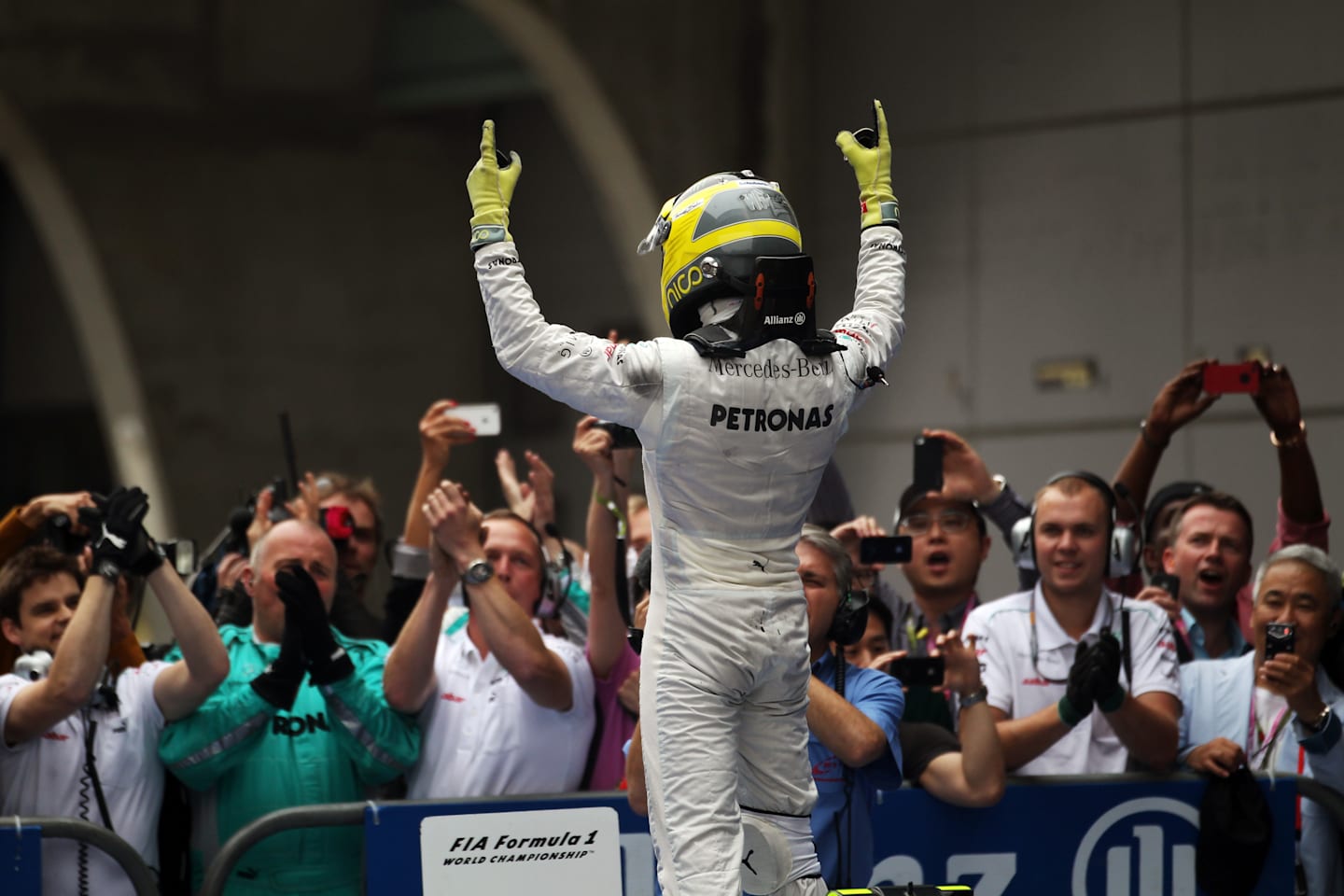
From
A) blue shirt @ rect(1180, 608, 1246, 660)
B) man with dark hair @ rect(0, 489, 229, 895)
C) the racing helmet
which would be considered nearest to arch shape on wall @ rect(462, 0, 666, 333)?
blue shirt @ rect(1180, 608, 1246, 660)

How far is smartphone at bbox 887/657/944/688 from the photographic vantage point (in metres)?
4.99

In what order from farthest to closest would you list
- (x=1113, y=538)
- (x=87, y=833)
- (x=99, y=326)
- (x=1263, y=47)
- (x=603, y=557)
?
1. (x=99, y=326)
2. (x=1263, y=47)
3. (x=1113, y=538)
4. (x=603, y=557)
5. (x=87, y=833)

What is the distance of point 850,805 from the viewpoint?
4.62 metres

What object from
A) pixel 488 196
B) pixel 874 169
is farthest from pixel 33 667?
pixel 874 169

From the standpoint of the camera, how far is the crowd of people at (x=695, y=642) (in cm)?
400

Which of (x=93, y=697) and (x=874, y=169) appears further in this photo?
(x=93, y=697)

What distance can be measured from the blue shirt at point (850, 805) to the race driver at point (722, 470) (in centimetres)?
51

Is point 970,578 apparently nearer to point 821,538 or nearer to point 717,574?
point 821,538

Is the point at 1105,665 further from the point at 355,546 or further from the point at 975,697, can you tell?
the point at 355,546

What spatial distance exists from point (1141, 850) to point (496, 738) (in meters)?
1.95

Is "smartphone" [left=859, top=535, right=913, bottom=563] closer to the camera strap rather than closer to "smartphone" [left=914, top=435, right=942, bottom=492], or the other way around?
"smartphone" [left=914, top=435, right=942, bottom=492]

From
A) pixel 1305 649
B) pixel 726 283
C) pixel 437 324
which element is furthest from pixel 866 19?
pixel 726 283

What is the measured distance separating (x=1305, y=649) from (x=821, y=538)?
5.47ft

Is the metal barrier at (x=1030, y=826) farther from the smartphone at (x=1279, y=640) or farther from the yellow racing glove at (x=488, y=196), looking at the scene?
the yellow racing glove at (x=488, y=196)
